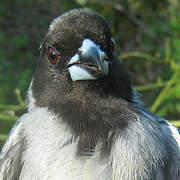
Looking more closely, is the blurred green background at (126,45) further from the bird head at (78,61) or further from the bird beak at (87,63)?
the bird beak at (87,63)

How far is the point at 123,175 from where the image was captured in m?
1.82

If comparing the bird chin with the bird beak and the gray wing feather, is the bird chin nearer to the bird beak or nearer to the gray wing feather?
the bird beak

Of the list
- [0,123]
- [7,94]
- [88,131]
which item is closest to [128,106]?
[88,131]

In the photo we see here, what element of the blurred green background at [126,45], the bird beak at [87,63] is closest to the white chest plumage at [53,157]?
the bird beak at [87,63]

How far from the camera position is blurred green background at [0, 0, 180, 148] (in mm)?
3549

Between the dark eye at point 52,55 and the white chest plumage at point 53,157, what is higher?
the dark eye at point 52,55

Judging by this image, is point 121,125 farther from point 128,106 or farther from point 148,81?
point 148,81

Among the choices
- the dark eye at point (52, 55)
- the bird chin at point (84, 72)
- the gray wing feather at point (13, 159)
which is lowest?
the gray wing feather at point (13, 159)

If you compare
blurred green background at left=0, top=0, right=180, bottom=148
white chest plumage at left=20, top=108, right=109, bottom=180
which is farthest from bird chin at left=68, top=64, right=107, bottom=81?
blurred green background at left=0, top=0, right=180, bottom=148

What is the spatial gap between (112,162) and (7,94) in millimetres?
2194

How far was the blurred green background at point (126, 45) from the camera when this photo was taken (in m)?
3.55

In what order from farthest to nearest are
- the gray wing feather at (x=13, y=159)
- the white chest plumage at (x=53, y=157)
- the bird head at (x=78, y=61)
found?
the gray wing feather at (x=13, y=159), the bird head at (x=78, y=61), the white chest plumage at (x=53, y=157)

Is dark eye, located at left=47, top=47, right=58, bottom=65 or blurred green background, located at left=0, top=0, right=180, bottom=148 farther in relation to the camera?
blurred green background, located at left=0, top=0, right=180, bottom=148

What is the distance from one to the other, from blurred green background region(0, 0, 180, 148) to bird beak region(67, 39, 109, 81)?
0.70 metres
